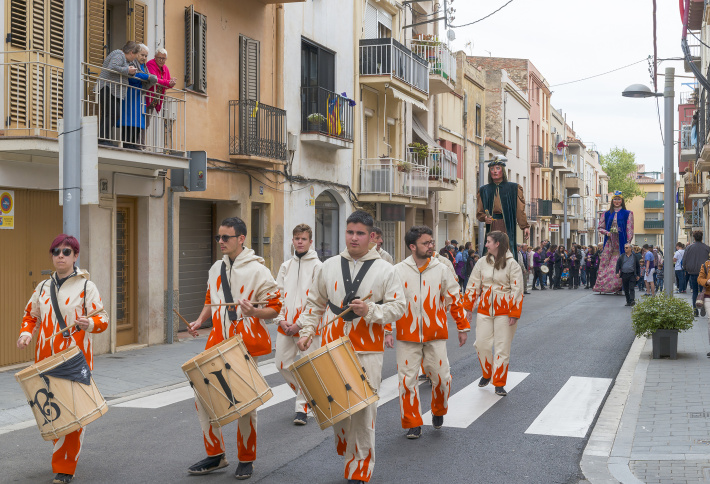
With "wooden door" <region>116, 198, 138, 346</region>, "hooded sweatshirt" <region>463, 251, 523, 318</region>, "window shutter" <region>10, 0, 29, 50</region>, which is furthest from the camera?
"wooden door" <region>116, 198, 138, 346</region>

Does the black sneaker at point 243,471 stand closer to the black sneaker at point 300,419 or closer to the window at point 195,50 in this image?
the black sneaker at point 300,419

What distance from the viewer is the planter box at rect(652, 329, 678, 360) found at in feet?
39.2

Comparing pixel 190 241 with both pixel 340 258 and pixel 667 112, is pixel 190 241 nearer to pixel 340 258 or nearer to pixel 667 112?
pixel 667 112

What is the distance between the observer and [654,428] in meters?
7.57

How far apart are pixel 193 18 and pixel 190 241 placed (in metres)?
4.21

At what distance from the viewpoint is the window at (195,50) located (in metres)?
15.7

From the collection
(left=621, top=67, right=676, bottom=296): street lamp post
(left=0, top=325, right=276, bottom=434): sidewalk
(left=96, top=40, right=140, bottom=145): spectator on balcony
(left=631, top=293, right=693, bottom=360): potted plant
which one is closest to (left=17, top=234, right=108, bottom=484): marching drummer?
(left=0, top=325, right=276, bottom=434): sidewalk

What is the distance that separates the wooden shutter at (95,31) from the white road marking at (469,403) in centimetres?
Result: 775

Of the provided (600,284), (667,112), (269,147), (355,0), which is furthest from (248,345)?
(600,284)

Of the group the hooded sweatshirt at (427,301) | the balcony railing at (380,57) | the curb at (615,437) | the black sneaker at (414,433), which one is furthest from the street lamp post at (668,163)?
the balcony railing at (380,57)

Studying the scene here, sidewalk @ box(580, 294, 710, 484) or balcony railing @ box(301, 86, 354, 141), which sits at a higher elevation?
balcony railing @ box(301, 86, 354, 141)

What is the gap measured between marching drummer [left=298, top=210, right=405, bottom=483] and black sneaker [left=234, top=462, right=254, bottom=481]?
2.25 ft

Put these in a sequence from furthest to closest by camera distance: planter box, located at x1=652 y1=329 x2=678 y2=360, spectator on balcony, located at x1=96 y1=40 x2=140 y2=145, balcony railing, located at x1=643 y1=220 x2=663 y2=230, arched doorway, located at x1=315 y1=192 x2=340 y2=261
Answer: balcony railing, located at x1=643 y1=220 x2=663 y2=230 < arched doorway, located at x1=315 y1=192 x2=340 y2=261 < spectator on balcony, located at x1=96 y1=40 x2=140 y2=145 < planter box, located at x1=652 y1=329 x2=678 y2=360

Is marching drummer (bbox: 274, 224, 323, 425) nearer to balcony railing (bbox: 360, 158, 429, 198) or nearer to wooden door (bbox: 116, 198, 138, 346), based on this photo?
wooden door (bbox: 116, 198, 138, 346)
